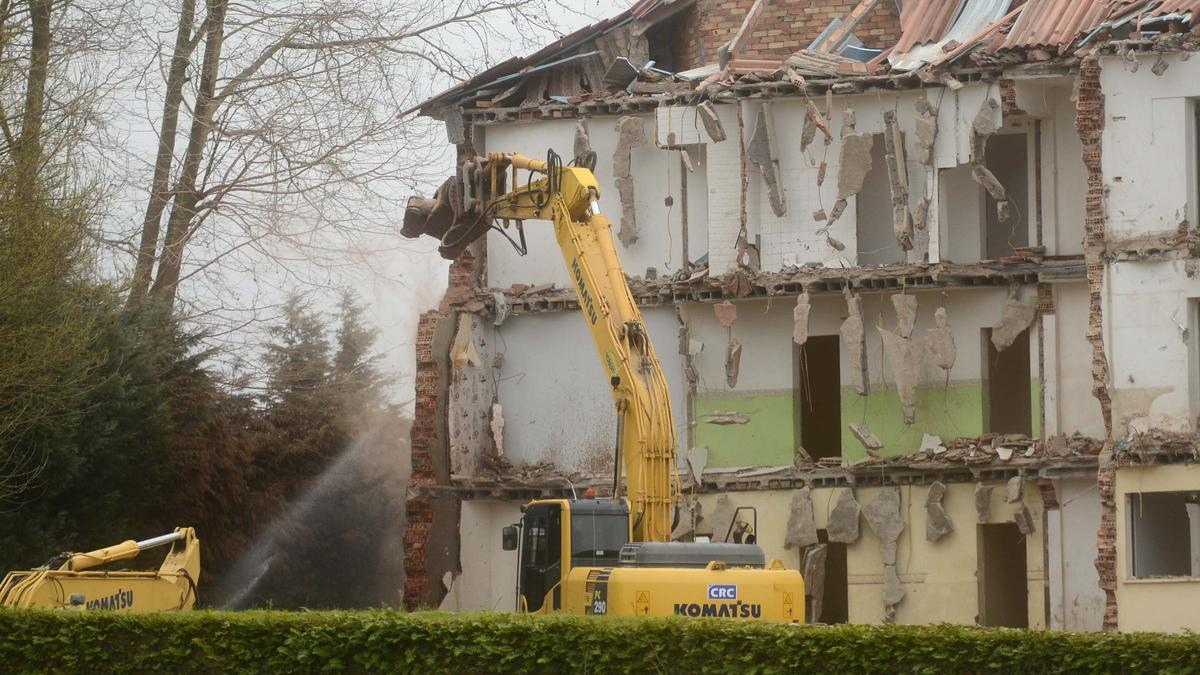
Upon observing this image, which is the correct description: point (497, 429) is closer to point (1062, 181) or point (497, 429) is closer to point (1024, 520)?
point (1024, 520)

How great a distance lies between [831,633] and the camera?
1493 cm

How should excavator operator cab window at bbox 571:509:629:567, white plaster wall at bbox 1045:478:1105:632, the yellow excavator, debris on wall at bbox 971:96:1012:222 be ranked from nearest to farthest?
the yellow excavator < excavator operator cab window at bbox 571:509:629:567 < white plaster wall at bbox 1045:478:1105:632 < debris on wall at bbox 971:96:1012:222

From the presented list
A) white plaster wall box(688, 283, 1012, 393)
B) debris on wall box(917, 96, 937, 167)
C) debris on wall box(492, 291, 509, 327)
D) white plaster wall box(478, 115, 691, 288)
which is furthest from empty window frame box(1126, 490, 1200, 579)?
debris on wall box(492, 291, 509, 327)

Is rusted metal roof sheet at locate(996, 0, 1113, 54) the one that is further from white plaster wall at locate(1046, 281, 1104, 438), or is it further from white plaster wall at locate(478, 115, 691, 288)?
white plaster wall at locate(478, 115, 691, 288)

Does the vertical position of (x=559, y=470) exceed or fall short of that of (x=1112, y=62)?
it falls short

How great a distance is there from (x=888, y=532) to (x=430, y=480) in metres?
7.56

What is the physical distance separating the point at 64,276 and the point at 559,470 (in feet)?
32.1

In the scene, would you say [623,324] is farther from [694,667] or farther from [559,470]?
[559,470]

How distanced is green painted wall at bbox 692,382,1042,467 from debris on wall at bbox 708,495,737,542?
28.5 inches

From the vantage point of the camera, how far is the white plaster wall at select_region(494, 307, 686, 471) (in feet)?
98.0

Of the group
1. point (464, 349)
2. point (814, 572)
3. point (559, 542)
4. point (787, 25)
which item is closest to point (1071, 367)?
point (814, 572)

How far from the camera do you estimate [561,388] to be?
3050 centimetres

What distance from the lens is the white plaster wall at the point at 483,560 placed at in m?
29.9

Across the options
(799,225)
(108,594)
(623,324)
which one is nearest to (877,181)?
(799,225)
